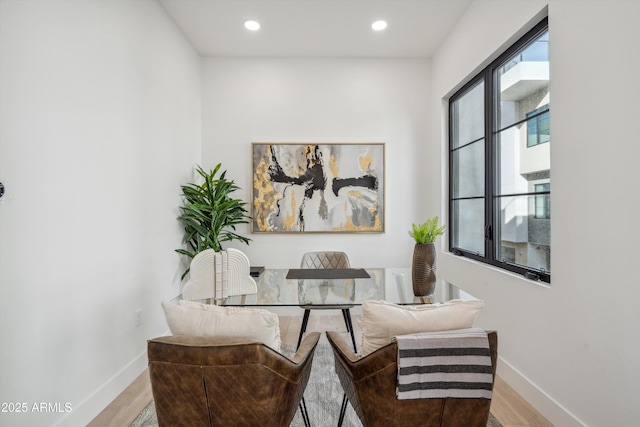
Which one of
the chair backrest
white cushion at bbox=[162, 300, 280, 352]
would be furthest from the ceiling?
white cushion at bbox=[162, 300, 280, 352]

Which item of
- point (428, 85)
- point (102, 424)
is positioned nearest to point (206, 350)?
point (102, 424)

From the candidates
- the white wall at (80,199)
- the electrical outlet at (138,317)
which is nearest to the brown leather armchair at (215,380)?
the white wall at (80,199)

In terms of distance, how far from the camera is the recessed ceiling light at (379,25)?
349 centimetres

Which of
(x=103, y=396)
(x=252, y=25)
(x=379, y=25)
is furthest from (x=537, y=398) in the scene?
(x=252, y=25)

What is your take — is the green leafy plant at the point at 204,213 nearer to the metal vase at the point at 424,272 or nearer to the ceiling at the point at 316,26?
the ceiling at the point at 316,26

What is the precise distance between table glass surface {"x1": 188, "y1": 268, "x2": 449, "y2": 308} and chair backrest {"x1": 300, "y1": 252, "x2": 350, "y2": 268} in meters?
0.69

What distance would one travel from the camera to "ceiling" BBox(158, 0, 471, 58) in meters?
3.20

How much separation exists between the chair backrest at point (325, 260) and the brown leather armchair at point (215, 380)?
2.18 metres

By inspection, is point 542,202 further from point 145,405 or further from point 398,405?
point 145,405

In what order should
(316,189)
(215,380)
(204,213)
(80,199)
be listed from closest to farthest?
(215,380), (80,199), (204,213), (316,189)

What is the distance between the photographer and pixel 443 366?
131 centimetres

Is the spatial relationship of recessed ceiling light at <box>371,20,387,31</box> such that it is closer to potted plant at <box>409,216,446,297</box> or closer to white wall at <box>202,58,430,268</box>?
white wall at <box>202,58,430,268</box>

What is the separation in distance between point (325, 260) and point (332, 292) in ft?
4.10

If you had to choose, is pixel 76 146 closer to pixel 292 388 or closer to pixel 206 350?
pixel 206 350
